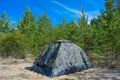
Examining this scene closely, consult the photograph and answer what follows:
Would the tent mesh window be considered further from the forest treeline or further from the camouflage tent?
the forest treeline

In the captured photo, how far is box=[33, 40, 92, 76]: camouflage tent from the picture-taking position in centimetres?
954

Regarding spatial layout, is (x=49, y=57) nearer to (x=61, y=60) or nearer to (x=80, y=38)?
(x=61, y=60)

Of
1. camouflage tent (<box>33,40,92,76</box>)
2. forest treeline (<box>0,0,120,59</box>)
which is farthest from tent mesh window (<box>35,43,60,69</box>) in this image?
forest treeline (<box>0,0,120,59</box>)

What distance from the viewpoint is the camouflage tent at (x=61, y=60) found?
9.54 meters

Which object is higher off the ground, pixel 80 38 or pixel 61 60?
pixel 80 38

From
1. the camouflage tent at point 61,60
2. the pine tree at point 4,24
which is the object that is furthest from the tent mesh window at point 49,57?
the pine tree at point 4,24

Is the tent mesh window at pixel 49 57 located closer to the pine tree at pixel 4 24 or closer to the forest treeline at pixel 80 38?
the forest treeline at pixel 80 38

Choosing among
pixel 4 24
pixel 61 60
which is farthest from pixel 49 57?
pixel 4 24

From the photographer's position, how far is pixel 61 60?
9805 mm

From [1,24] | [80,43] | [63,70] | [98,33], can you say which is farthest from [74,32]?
[1,24]

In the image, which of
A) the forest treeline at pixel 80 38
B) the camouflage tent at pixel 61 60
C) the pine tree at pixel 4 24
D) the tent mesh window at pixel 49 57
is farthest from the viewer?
the pine tree at pixel 4 24

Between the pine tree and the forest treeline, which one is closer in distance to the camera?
the forest treeline

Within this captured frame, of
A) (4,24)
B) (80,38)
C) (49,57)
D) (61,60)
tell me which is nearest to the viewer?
(61,60)

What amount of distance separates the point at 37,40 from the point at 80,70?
8165 millimetres
